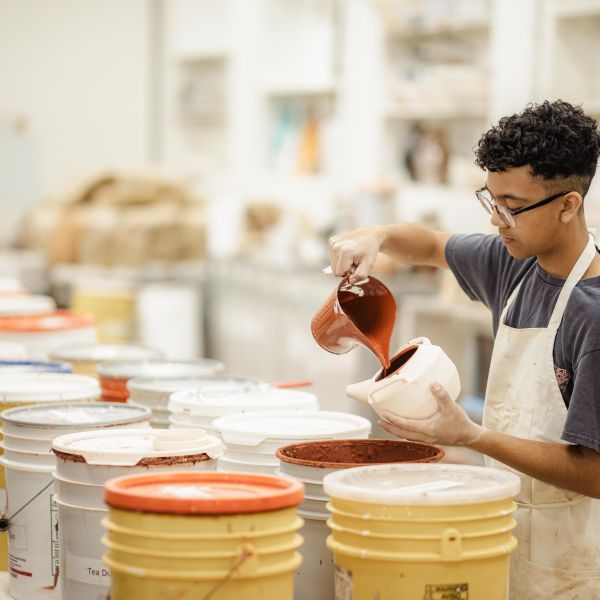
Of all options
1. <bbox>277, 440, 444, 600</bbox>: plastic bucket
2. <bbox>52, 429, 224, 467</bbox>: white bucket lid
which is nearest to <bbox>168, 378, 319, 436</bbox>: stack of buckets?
<bbox>52, 429, 224, 467</bbox>: white bucket lid

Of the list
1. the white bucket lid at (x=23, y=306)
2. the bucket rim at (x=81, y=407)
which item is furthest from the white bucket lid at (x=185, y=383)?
the white bucket lid at (x=23, y=306)

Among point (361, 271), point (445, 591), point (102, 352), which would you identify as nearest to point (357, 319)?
point (361, 271)

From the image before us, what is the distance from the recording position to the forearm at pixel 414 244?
224 cm

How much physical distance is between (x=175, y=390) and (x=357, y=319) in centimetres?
44

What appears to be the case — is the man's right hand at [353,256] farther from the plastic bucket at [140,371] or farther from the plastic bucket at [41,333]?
the plastic bucket at [41,333]

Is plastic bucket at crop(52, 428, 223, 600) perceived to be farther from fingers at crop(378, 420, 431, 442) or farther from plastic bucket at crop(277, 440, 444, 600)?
fingers at crop(378, 420, 431, 442)

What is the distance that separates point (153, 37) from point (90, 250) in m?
2.72

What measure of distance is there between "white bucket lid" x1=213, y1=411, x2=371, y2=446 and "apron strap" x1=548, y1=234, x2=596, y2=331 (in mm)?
398

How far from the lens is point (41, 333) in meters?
3.03

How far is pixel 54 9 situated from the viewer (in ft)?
29.1

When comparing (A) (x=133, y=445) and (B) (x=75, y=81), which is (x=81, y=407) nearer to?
(A) (x=133, y=445)

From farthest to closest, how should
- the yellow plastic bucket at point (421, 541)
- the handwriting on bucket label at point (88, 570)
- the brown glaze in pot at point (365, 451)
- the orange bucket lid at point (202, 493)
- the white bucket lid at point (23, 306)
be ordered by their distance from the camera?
the white bucket lid at point (23, 306) → the brown glaze in pot at point (365, 451) → the handwriting on bucket label at point (88, 570) → the yellow plastic bucket at point (421, 541) → the orange bucket lid at point (202, 493)

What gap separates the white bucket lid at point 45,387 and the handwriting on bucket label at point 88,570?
58 cm

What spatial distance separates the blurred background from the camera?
5.72m
